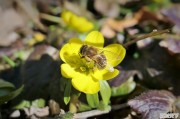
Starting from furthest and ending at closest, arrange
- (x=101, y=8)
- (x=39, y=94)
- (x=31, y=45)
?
A: (x=101, y=8), (x=31, y=45), (x=39, y=94)

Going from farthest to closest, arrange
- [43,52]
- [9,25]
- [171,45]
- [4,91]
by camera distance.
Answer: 1. [9,25]
2. [43,52]
3. [171,45]
4. [4,91]

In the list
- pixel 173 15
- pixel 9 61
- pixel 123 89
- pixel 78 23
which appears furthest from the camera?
pixel 78 23

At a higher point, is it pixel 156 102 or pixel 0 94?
pixel 0 94

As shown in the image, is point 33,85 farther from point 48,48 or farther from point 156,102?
point 156,102

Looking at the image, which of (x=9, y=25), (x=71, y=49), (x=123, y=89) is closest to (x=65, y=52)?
(x=71, y=49)

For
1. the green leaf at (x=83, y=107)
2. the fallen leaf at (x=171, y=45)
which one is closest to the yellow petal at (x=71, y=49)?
the green leaf at (x=83, y=107)

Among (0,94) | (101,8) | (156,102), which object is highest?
(101,8)

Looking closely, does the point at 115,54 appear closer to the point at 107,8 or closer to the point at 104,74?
the point at 104,74

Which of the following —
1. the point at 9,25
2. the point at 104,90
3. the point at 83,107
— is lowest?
the point at 83,107

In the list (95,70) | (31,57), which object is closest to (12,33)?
(31,57)
